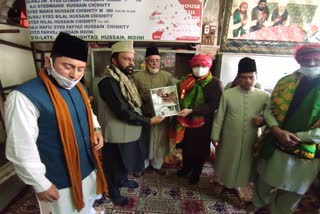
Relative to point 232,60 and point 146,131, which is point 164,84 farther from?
point 232,60

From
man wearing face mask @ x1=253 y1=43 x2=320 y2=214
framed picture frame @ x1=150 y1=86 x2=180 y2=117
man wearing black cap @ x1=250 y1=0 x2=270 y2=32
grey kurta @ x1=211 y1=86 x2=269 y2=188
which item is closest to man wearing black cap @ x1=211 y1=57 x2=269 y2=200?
grey kurta @ x1=211 y1=86 x2=269 y2=188

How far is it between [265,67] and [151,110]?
1897mm

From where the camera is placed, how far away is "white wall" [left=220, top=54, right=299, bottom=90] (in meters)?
2.62

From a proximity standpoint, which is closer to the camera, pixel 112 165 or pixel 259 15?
pixel 112 165

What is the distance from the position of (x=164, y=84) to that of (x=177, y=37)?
714 millimetres

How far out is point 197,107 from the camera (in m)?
1.74

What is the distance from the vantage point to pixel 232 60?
2.62 metres

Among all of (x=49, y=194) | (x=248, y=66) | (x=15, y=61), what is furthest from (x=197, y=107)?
(x=15, y=61)

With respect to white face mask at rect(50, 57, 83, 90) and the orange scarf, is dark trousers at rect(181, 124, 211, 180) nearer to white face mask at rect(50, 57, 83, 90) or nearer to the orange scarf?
the orange scarf

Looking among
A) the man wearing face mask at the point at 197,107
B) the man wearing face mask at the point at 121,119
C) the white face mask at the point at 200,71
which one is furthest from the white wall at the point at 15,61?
the white face mask at the point at 200,71

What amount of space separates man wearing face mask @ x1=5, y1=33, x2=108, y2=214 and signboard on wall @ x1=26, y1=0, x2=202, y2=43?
55.9 inches

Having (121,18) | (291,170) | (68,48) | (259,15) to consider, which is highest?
(259,15)

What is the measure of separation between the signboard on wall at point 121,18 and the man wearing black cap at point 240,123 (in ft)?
3.35

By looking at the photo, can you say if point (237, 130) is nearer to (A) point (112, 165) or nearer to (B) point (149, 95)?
(B) point (149, 95)
